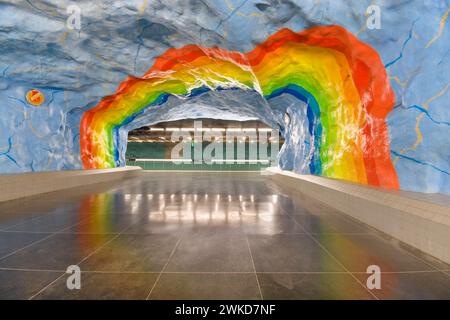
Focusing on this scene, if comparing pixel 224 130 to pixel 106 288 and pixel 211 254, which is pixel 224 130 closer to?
pixel 211 254

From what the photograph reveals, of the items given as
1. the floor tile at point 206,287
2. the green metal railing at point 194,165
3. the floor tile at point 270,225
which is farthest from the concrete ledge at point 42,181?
the green metal railing at point 194,165

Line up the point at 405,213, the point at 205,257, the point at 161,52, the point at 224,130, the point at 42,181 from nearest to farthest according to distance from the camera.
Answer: the point at 205,257 → the point at 405,213 → the point at 161,52 → the point at 42,181 → the point at 224,130

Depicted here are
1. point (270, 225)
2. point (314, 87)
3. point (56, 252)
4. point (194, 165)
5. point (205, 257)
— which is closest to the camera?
Result: point (205, 257)

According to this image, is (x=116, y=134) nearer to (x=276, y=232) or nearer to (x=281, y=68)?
(x=281, y=68)

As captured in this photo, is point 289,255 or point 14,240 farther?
point 14,240

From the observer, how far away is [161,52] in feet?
23.8

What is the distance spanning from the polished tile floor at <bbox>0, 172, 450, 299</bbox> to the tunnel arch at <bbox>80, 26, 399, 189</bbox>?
1648mm

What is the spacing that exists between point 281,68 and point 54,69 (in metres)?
6.18

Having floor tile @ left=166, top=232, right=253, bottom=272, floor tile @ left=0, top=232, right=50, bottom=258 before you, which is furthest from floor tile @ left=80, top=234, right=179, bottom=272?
floor tile @ left=0, top=232, right=50, bottom=258

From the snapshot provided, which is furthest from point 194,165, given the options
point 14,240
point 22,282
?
point 22,282

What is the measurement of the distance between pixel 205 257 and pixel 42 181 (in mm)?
6756

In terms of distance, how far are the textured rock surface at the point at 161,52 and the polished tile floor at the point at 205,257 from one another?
5.67 feet

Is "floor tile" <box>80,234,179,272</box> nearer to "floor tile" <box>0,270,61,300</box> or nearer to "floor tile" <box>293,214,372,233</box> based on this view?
"floor tile" <box>0,270,61,300</box>
